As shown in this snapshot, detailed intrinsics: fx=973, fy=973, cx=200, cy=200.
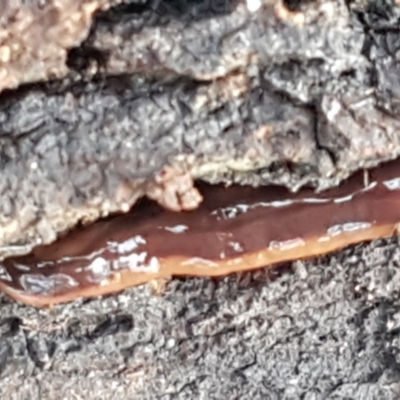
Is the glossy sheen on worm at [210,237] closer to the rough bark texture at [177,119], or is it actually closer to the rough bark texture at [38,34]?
the rough bark texture at [177,119]

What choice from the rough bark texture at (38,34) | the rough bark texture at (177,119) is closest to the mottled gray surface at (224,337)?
the rough bark texture at (177,119)

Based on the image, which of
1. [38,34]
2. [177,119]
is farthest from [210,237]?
[38,34]

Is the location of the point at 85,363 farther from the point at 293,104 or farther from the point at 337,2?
the point at 337,2

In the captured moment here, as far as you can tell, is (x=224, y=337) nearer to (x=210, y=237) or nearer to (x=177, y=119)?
(x=210, y=237)

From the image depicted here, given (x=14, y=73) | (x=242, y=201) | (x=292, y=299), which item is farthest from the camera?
(x=292, y=299)

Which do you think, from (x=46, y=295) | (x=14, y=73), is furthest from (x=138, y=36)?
(x=46, y=295)

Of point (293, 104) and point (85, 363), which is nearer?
point (293, 104)

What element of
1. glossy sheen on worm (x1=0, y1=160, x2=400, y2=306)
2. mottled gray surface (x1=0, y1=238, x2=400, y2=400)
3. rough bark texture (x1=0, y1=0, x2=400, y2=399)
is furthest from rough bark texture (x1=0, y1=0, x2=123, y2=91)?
mottled gray surface (x1=0, y1=238, x2=400, y2=400)
